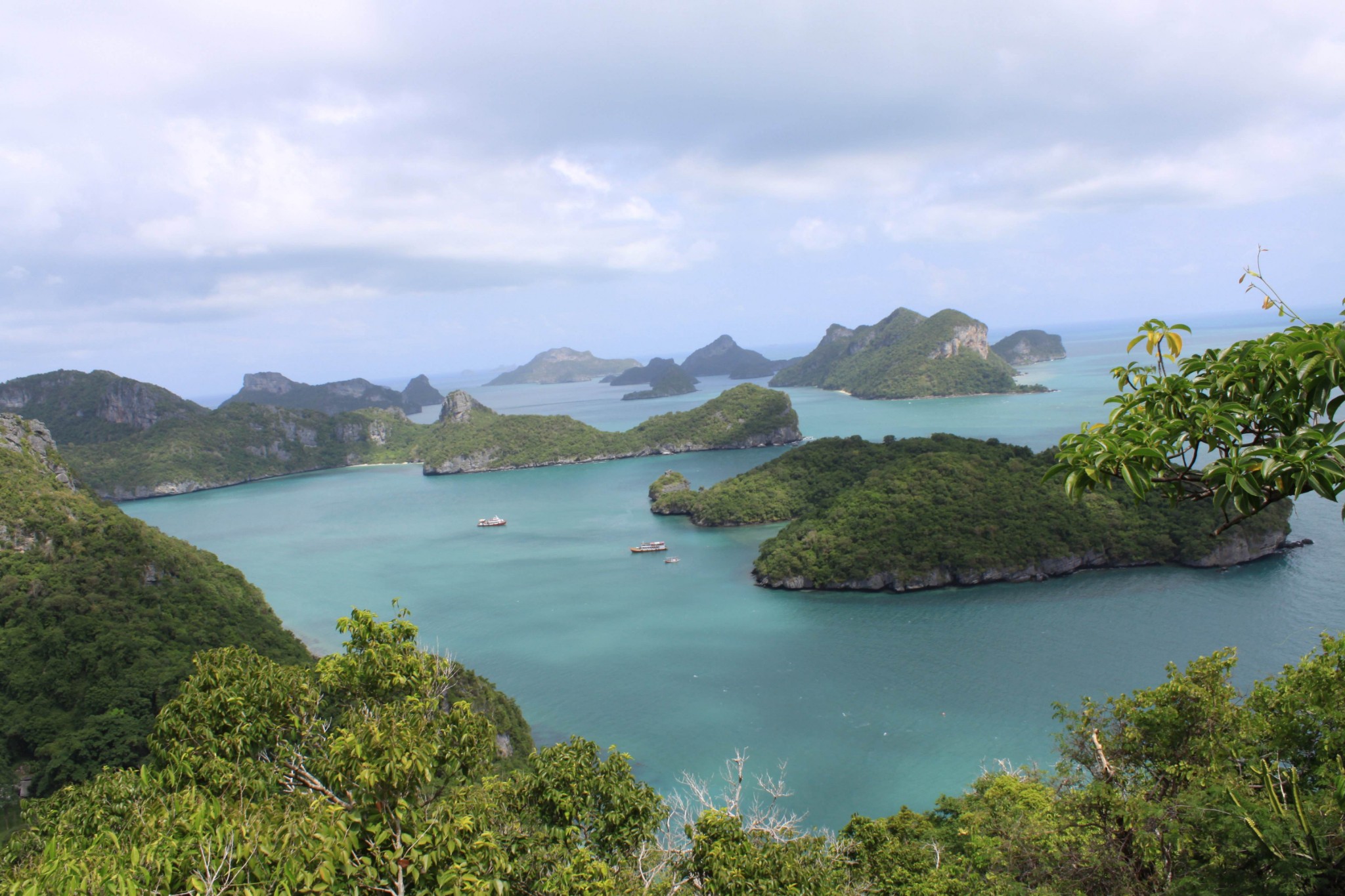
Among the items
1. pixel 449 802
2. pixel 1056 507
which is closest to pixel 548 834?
pixel 449 802

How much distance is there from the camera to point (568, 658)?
2845 centimetres

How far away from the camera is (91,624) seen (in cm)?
2509

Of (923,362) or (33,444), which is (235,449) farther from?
(923,362)

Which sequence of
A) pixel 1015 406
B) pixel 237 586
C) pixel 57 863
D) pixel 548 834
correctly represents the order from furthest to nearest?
pixel 1015 406
pixel 237 586
pixel 548 834
pixel 57 863

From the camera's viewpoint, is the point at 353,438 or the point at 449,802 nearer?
the point at 449,802

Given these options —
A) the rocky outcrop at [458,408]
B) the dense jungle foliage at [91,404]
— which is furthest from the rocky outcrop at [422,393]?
the rocky outcrop at [458,408]

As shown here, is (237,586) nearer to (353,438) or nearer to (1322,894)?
(1322,894)

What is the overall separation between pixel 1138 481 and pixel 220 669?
259 inches

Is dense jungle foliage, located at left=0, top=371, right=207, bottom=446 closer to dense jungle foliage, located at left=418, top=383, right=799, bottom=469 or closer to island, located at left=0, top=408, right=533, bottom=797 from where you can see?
dense jungle foliage, located at left=418, top=383, right=799, bottom=469

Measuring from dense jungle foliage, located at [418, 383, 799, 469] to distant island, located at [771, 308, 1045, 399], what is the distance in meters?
37.8

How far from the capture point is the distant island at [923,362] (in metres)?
110

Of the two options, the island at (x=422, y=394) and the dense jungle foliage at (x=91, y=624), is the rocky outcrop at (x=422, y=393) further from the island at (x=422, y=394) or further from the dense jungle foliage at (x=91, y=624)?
the dense jungle foliage at (x=91, y=624)

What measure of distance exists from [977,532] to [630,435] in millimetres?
51252

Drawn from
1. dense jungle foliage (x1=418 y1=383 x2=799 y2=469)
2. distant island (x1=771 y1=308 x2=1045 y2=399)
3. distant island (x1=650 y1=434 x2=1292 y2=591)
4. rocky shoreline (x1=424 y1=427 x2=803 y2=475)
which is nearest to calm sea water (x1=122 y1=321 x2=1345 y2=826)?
distant island (x1=650 y1=434 x2=1292 y2=591)
